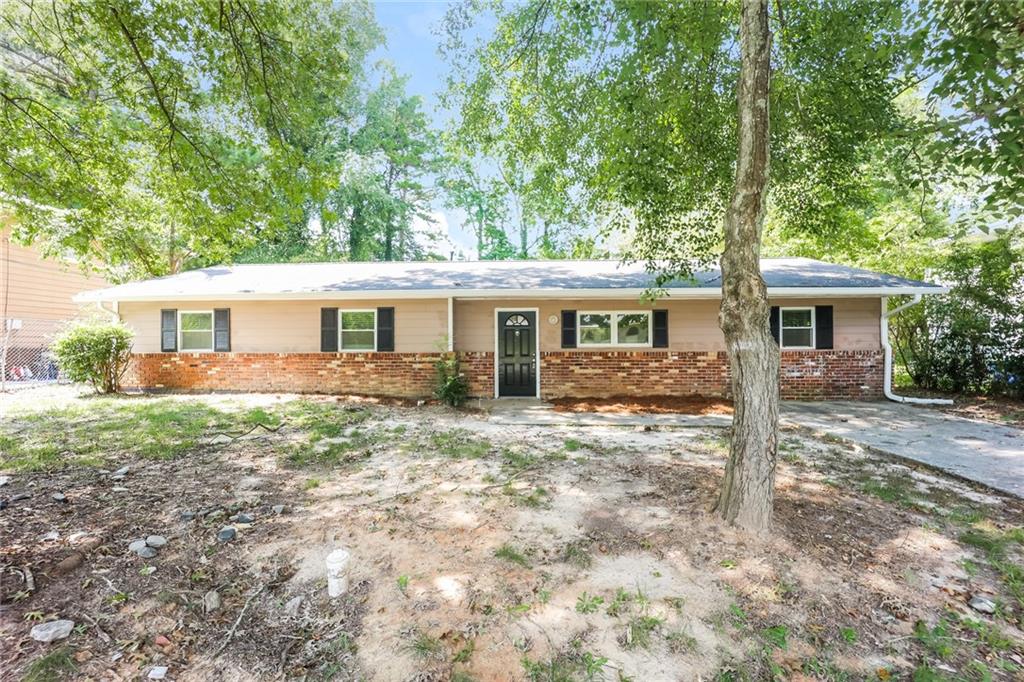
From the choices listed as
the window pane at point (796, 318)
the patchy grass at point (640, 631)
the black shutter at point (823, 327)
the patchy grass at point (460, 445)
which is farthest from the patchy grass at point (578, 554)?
the black shutter at point (823, 327)

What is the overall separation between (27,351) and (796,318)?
2071 cm

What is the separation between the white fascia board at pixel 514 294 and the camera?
8.87m

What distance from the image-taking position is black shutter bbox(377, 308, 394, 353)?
32.4 feet

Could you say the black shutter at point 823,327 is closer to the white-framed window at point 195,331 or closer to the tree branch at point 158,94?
the tree branch at point 158,94

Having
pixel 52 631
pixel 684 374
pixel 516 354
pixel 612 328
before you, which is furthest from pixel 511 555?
pixel 684 374

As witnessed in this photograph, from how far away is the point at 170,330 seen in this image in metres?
10.3

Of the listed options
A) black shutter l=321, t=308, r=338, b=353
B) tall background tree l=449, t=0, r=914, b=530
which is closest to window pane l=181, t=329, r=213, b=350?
black shutter l=321, t=308, r=338, b=353

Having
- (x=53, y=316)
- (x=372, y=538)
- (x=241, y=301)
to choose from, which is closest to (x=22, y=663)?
(x=372, y=538)

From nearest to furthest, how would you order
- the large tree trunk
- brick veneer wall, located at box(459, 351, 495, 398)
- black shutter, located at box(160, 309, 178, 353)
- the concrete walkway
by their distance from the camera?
the large tree trunk < the concrete walkway < brick veneer wall, located at box(459, 351, 495, 398) < black shutter, located at box(160, 309, 178, 353)

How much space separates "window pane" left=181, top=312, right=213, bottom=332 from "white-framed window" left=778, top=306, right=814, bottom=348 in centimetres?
1290

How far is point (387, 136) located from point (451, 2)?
1430 centimetres

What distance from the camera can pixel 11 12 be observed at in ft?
19.5

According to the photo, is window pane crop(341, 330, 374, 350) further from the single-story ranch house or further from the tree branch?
the tree branch

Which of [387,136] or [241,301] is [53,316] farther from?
[387,136]
